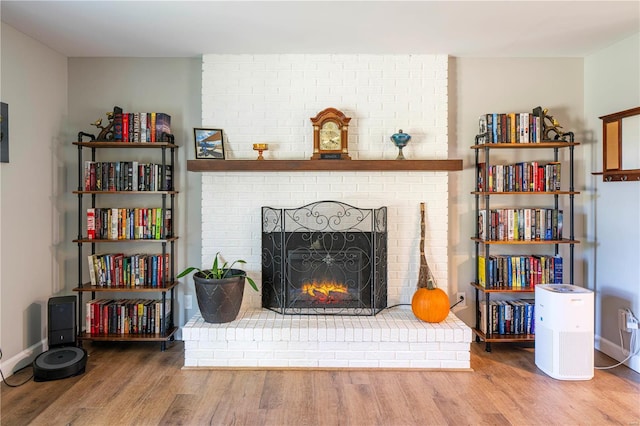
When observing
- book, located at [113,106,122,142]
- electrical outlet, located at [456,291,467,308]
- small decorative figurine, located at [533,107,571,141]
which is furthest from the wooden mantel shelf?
electrical outlet, located at [456,291,467,308]

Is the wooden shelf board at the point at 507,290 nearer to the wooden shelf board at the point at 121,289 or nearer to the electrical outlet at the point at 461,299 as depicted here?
the electrical outlet at the point at 461,299

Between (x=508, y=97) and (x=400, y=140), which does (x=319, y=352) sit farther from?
(x=508, y=97)

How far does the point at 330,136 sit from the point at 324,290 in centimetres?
122

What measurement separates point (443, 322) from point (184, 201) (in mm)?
2257

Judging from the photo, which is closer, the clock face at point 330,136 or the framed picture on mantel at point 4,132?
the framed picture on mantel at point 4,132

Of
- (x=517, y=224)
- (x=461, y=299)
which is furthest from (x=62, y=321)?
(x=517, y=224)

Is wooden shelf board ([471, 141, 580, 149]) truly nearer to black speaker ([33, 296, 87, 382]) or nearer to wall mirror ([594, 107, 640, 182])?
wall mirror ([594, 107, 640, 182])

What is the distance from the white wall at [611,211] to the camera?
308 centimetres

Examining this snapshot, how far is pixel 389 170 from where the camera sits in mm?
3324

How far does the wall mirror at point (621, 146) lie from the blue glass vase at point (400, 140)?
57.3 inches

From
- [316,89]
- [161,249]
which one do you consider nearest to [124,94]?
[161,249]

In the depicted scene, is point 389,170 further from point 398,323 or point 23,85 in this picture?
point 23,85

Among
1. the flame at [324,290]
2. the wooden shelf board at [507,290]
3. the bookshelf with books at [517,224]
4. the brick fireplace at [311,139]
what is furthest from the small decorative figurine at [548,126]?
the flame at [324,290]

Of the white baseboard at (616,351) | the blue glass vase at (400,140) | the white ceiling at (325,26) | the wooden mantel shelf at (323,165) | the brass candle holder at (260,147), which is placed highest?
the white ceiling at (325,26)
